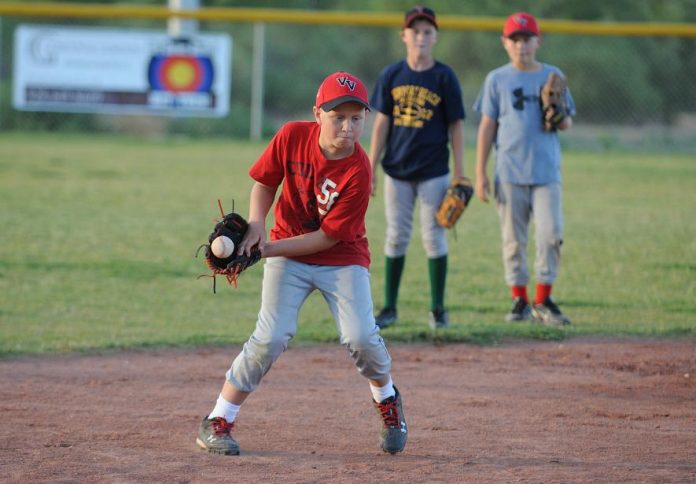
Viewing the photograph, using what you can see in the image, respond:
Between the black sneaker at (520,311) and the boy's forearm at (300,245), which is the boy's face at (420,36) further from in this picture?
the boy's forearm at (300,245)

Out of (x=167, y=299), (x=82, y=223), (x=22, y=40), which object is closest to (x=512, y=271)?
(x=167, y=299)

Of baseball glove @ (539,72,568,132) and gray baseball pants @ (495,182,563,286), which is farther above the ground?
baseball glove @ (539,72,568,132)

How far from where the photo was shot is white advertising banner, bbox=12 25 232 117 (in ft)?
67.6

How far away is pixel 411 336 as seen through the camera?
6957 millimetres

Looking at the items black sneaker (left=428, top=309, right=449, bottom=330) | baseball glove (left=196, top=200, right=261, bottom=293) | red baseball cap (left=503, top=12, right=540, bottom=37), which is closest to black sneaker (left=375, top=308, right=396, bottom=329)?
black sneaker (left=428, top=309, right=449, bottom=330)

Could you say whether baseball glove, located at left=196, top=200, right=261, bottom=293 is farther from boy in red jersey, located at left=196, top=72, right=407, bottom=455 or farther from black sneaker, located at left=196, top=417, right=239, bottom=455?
black sneaker, located at left=196, top=417, right=239, bottom=455

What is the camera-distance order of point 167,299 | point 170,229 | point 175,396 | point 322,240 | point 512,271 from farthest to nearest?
1. point 170,229
2. point 167,299
3. point 512,271
4. point 175,396
5. point 322,240

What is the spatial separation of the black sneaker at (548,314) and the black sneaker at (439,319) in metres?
0.64

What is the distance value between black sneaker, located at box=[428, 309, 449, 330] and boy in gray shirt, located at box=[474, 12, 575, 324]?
20.8 inches

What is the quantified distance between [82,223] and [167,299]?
3.73 m

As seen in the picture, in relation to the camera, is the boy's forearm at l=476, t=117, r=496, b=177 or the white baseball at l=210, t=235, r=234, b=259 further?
the boy's forearm at l=476, t=117, r=496, b=177

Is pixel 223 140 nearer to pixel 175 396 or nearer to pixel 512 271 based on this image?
pixel 512 271

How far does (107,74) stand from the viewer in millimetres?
20594

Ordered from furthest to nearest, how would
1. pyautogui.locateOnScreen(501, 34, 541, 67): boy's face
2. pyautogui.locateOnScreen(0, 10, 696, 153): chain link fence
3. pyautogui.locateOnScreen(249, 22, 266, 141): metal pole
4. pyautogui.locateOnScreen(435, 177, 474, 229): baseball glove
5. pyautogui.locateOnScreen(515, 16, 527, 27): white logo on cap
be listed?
pyautogui.locateOnScreen(0, 10, 696, 153): chain link fence, pyautogui.locateOnScreen(249, 22, 266, 141): metal pole, pyautogui.locateOnScreen(501, 34, 541, 67): boy's face, pyautogui.locateOnScreen(515, 16, 527, 27): white logo on cap, pyautogui.locateOnScreen(435, 177, 474, 229): baseball glove
